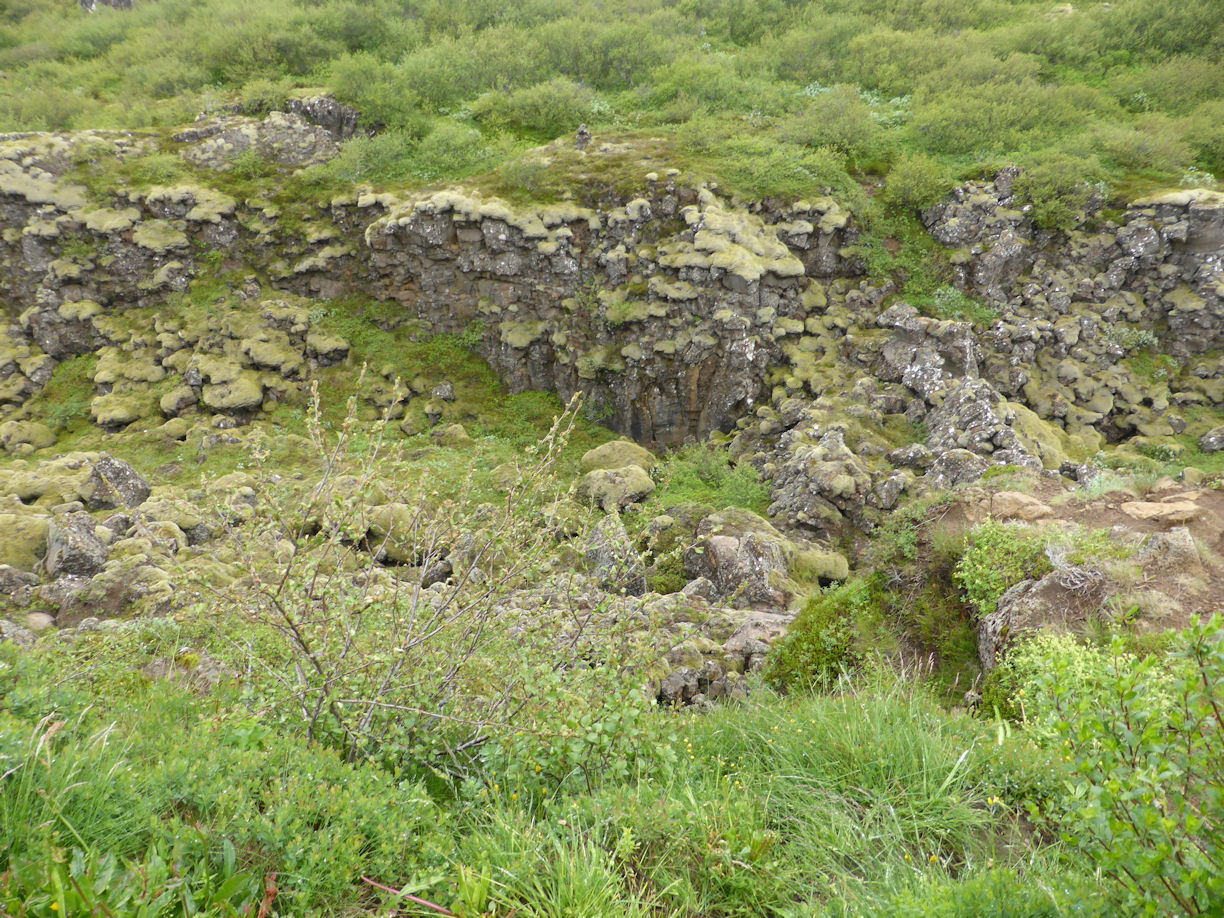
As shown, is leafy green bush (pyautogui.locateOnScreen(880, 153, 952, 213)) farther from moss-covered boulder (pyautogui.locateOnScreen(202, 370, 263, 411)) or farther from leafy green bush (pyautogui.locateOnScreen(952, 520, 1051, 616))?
moss-covered boulder (pyautogui.locateOnScreen(202, 370, 263, 411))

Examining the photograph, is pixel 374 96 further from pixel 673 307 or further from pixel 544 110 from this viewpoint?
pixel 673 307

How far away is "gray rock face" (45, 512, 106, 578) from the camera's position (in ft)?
31.4

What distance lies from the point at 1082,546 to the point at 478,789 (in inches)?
253

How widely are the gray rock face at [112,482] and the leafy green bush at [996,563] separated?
49.5 feet

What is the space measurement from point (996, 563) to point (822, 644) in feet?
7.19

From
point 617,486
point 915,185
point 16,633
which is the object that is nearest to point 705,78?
point 915,185

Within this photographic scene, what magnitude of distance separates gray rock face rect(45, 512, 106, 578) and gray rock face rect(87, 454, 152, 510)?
9.28 ft

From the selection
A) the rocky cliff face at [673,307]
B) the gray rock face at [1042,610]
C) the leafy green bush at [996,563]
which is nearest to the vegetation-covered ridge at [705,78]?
the rocky cliff face at [673,307]

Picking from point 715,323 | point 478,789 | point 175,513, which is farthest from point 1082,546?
point 175,513

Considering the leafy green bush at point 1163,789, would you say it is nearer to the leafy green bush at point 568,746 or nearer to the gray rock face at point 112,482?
the leafy green bush at point 568,746

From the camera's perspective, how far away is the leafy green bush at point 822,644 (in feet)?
19.3

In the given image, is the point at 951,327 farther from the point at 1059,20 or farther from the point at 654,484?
the point at 1059,20

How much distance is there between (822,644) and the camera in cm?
615

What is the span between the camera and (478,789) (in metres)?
3.20
